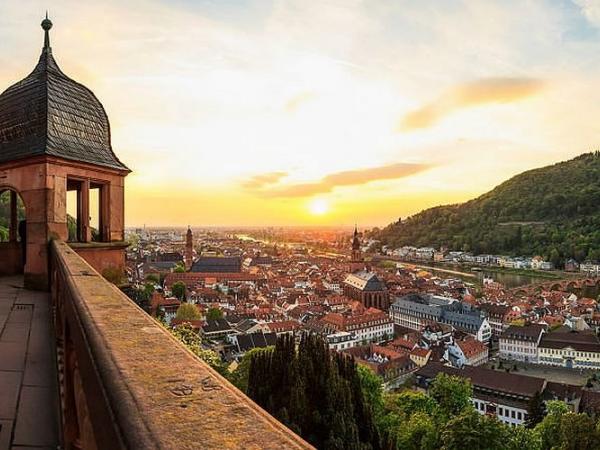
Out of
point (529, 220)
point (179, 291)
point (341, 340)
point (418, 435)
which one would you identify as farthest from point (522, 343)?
point (529, 220)

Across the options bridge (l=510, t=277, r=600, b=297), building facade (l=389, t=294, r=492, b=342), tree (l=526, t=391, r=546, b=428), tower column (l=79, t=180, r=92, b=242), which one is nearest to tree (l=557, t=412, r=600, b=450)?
tree (l=526, t=391, r=546, b=428)

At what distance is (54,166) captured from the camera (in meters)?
7.23

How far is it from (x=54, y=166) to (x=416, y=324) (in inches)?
2385

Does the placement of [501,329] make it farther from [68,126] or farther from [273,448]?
[273,448]

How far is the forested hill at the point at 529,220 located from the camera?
406 ft

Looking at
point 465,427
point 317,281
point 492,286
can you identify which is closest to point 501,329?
point 492,286

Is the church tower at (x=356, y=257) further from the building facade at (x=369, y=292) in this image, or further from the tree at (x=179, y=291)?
the tree at (x=179, y=291)

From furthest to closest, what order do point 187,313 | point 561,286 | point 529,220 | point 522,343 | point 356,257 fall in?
point 529,220 → point 356,257 → point 561,286 → point 522,343 → point 187,313

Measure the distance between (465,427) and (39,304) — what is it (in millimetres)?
16040

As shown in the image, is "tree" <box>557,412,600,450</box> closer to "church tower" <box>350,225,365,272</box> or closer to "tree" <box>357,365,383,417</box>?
"tree" <box>357,365,383,417</box>

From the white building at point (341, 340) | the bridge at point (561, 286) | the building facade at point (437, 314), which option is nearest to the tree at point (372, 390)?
the white building at point (341, 340)

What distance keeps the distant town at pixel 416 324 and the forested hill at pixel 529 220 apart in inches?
992

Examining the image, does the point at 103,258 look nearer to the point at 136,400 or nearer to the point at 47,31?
the point at 47,31

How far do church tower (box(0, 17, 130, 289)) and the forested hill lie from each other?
122 meters
